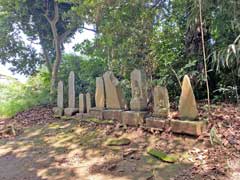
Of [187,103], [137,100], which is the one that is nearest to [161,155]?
[187,103]

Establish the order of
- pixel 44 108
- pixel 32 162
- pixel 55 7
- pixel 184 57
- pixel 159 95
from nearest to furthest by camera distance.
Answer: pixel 32 162, pixel 159 95, pixel 184 57, pixel 44 108, pixel 55 7

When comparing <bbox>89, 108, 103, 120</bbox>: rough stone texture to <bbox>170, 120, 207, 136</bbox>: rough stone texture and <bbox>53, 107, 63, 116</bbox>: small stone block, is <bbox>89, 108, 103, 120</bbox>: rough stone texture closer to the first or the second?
<bbox>53, 107, 63, 116</bbox>: small stone block

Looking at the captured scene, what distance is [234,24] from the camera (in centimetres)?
411

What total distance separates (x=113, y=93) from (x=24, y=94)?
439 cm

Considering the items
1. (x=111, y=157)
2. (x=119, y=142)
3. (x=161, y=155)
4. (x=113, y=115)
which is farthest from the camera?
(x=113, y=115)

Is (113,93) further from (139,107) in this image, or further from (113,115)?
(139,107)

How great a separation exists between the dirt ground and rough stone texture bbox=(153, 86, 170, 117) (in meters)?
0.30

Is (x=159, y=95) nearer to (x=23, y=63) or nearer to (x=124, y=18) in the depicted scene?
(x=124, y=18)

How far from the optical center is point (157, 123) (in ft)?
12.5

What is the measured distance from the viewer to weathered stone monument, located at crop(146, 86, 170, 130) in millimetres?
3787

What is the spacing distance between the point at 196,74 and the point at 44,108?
3.94m

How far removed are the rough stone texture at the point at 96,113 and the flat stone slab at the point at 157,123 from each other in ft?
3.92

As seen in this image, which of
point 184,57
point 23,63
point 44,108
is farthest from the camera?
point 23,63

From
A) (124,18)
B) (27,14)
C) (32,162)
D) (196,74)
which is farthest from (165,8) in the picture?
(27,14)
